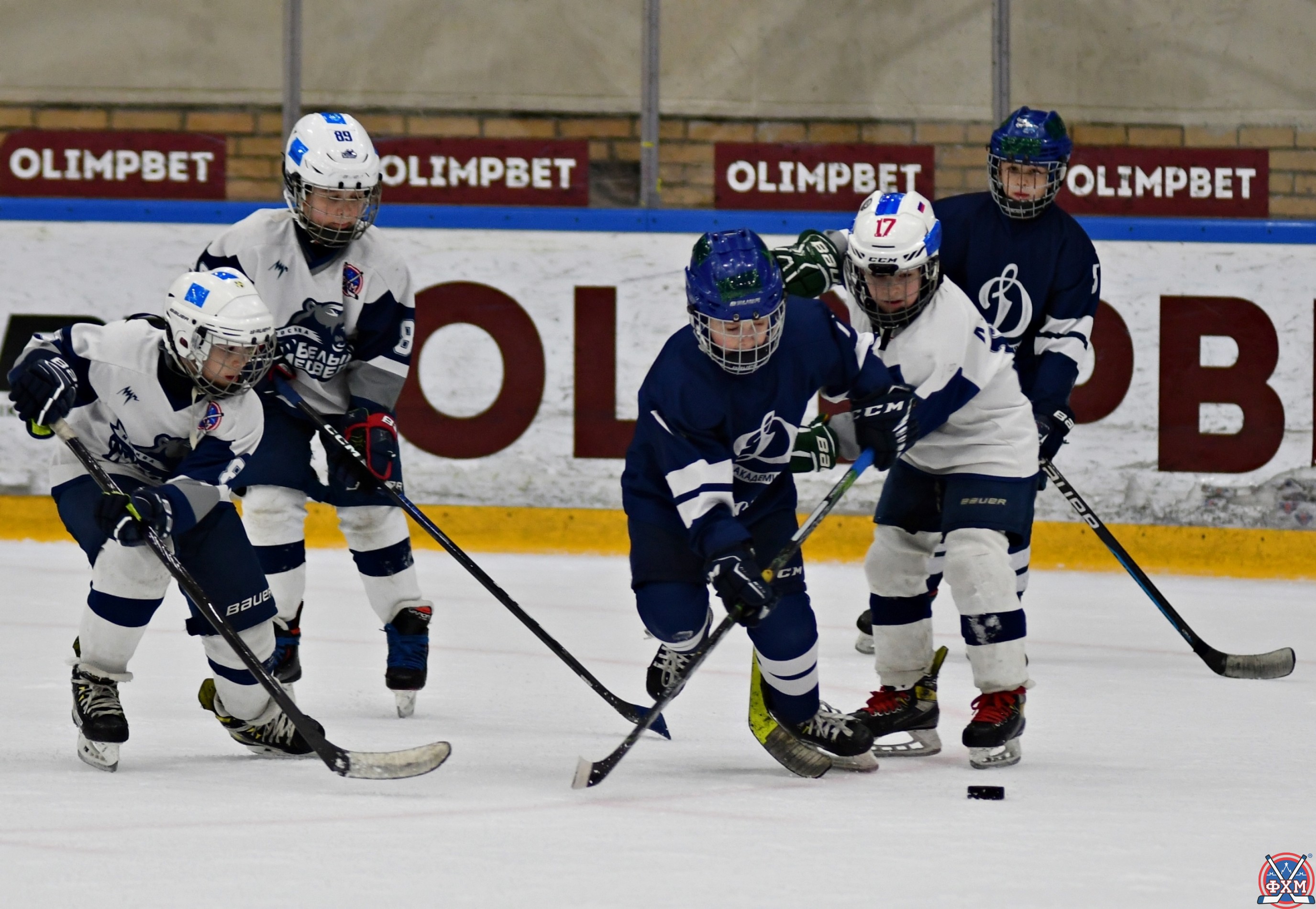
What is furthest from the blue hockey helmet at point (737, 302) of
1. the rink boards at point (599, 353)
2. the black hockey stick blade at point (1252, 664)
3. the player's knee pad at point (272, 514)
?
the rink boards at point (599, 353)

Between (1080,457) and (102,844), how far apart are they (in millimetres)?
3843

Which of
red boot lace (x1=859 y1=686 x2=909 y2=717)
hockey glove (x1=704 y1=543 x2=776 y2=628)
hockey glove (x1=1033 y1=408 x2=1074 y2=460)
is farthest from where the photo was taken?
hockey glove (x1=1033 y1=408 x2=1074 y2=460)

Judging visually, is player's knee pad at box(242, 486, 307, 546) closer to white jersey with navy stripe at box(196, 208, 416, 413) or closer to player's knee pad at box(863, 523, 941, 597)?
white jersey with navy stripe at box(196, 208, 416, 413)

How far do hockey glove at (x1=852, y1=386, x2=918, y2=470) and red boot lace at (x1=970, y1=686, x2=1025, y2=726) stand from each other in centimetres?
44

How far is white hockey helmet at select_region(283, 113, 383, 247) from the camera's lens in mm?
3434

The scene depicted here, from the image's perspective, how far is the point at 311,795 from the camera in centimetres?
269

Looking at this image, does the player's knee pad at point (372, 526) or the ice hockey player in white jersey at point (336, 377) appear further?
the player's knee pad at point (372, 526)

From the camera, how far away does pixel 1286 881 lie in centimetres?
220

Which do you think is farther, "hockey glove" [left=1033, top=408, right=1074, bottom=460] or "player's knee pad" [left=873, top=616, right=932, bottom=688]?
"hockey glove" [left=1033, top=408, right=1074, bottom=460]

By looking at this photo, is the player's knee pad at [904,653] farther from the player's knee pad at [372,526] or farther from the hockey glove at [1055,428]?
the player's knee pad at [372,526]

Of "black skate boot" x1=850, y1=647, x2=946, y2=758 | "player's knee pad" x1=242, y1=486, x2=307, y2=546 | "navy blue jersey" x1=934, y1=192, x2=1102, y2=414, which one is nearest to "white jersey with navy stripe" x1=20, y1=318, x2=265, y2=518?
"player's knee pad" x1=242, y1=486, x2=307, y2=546

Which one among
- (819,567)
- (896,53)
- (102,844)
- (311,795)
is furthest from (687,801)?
(896,53)

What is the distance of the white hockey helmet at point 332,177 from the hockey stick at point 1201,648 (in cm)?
162

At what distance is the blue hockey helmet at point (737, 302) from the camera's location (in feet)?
8.98
